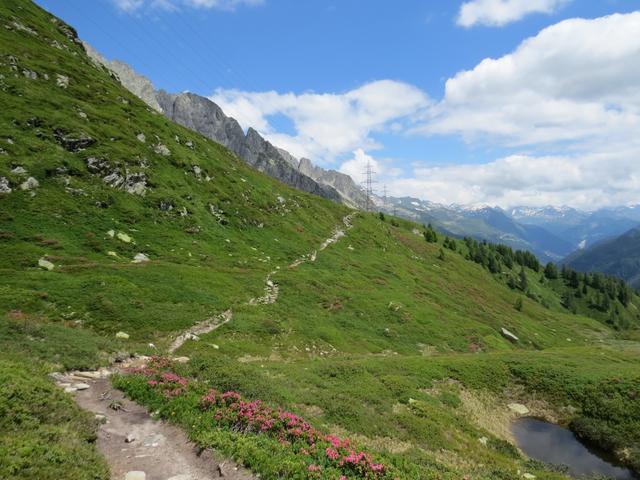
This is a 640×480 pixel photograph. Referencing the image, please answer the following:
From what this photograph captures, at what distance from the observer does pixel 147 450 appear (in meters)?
13.1

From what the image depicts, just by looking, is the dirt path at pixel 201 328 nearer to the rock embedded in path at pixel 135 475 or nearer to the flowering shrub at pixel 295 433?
the flowering shrub at pixel 295 433

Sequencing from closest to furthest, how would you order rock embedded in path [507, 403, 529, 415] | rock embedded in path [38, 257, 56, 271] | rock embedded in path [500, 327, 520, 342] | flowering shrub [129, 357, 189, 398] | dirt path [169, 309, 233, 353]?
flowering shrub [129, 357, 189, 398], rock embedded in path [507, 403, 529, 415], dirt path [169, 309, 233, 353], rock embedded in path [38, 257, 56, 271], rock embedded in path [500, 327, 520, 342]

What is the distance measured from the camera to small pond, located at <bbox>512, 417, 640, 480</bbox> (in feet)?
77.2

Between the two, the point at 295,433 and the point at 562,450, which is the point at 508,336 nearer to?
the point at 562,450

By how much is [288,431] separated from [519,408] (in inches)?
997

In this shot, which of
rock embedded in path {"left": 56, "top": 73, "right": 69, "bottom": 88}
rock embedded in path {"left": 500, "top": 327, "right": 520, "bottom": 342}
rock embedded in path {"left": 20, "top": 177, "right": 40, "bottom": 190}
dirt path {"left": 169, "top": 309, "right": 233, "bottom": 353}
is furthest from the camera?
rock embedded in path {"left": 500, "top": 327, "right": 520, "bottom": 342}

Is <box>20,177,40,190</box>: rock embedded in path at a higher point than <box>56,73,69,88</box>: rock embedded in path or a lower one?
lower

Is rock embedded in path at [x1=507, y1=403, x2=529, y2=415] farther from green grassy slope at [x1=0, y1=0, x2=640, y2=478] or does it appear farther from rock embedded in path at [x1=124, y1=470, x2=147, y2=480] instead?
rock embedded in path at [x1=124, y1=470, x2=147, y2=480]

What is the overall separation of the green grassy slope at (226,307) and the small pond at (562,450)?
4.94ft

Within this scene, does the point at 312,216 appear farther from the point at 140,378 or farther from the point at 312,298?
the point at 140,378

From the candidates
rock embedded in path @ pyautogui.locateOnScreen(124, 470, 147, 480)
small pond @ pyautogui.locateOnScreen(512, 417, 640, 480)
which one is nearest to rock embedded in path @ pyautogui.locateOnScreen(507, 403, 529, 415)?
small pond @ pyautogui.locateOnScreen(512, 417, 640, 480)

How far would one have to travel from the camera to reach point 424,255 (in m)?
129

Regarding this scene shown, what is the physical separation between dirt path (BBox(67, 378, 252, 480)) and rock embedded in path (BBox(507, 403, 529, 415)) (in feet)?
89.8

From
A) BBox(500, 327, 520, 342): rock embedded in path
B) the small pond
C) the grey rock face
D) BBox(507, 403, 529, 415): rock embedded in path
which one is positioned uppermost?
the grey rock face
